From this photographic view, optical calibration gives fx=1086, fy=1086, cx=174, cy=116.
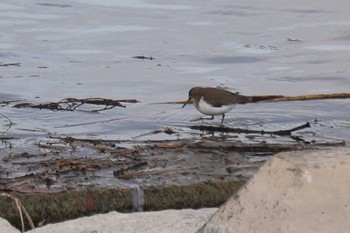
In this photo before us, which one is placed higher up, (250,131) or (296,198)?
(296,198)

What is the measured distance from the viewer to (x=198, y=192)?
6.05 meters

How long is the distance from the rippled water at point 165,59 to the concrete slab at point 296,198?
3.81m

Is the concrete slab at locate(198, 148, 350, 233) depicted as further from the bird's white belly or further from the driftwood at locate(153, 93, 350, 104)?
the driftwood at locate(153, 93, 350, 104)

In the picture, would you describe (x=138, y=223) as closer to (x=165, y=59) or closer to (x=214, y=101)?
(x=214, y=101)

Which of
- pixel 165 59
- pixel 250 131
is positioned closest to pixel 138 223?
pixel 250 131

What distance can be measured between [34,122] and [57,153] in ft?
5.15

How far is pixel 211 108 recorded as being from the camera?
8586 millimetres

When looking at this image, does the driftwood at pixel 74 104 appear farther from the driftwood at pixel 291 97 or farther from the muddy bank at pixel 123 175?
the muddy bank at pixel 123 175

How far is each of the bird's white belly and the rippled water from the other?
138 mm

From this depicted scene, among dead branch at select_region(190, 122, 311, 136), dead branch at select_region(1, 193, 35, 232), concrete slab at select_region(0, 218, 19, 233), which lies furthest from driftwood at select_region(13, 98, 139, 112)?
concrete slab at select_region(0, 218, 19, 233)

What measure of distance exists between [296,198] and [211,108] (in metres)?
4.64

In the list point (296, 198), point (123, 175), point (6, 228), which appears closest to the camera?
point (296, 198)

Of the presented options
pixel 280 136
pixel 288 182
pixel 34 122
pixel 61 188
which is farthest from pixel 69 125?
pixel 288 182

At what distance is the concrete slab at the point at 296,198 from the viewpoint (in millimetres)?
3934
